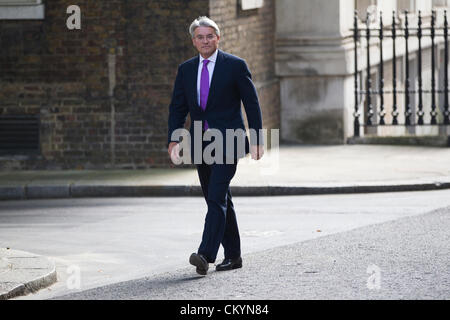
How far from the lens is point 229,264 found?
28.7ft

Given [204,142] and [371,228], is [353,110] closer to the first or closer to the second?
[371,228]

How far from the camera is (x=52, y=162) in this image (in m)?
15.0

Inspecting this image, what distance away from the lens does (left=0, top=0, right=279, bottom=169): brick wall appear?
14625mm

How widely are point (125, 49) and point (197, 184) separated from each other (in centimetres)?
229

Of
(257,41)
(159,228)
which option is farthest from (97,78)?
(159,228)

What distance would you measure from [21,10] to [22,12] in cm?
3

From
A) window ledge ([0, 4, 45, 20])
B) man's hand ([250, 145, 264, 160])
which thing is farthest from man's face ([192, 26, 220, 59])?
window ledge ([0, 4, 45, 20])

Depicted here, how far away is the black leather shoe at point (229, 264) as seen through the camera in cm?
873

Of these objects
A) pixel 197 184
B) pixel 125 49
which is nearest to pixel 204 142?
pixel 197 184

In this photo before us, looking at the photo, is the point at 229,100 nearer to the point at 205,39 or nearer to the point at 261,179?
the point at 205,39

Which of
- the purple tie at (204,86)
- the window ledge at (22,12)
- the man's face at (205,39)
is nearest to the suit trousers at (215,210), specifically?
the purple tie at (204,86)

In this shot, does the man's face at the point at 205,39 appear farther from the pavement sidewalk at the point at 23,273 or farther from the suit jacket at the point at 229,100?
the pavement sidewalk at the point at 23,273

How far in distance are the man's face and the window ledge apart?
654 cm

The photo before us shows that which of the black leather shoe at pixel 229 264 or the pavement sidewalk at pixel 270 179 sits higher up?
the pavement sidewalk at pixel 270 179
